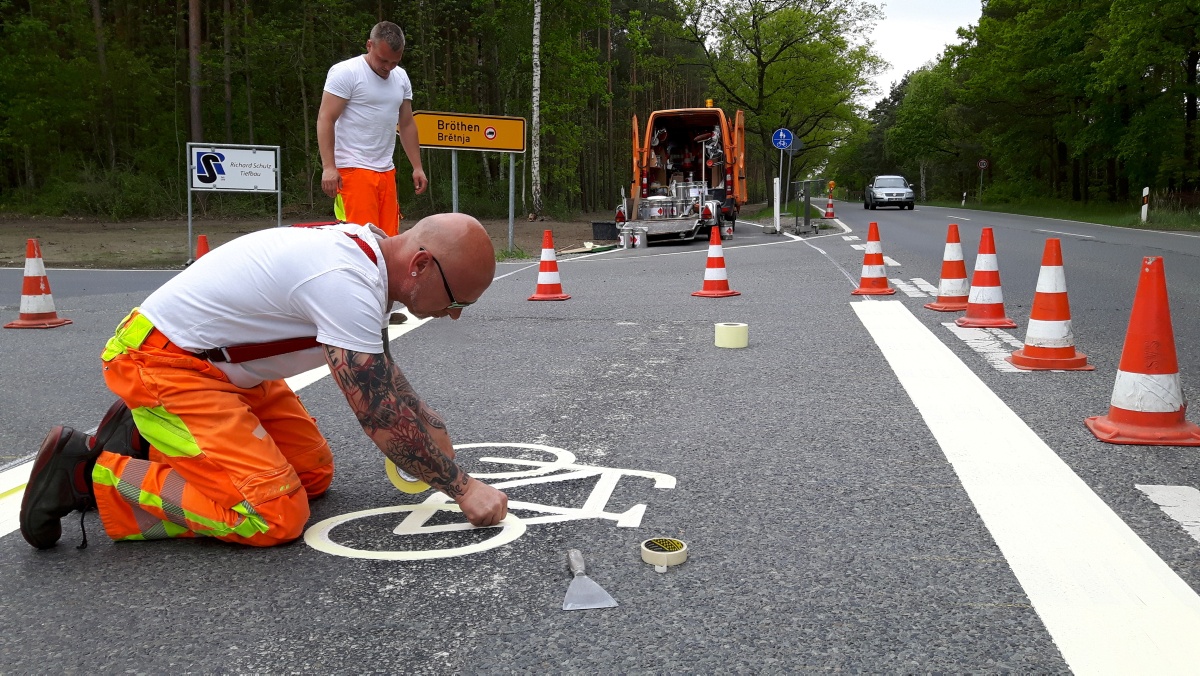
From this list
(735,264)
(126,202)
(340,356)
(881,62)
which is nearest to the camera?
(340,356)

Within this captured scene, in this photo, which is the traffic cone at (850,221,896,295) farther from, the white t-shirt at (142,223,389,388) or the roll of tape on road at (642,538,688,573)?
the white t-shirt at (142,223,389,388)

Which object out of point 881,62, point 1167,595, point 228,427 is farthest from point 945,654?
point 881,62

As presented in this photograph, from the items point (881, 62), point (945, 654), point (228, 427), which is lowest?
point (945, 654)

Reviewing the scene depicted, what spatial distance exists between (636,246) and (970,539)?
1688 cm

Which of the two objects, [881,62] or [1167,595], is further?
[881,62]

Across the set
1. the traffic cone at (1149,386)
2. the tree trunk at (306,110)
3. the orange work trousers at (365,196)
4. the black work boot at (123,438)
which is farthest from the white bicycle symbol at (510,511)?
the tree trunk at (306,110)

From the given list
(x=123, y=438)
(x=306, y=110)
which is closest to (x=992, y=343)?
(x=123, y=438)

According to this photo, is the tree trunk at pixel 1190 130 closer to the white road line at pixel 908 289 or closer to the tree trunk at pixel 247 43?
the white road line at pixel 908 289

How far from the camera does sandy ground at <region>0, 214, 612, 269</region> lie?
51.4 feet

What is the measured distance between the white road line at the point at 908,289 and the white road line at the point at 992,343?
76.8 inches

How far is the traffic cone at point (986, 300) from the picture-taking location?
6.98 meters

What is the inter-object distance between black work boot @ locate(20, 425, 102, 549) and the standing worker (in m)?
3.94

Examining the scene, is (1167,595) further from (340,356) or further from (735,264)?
(735,264)

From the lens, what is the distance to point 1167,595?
8.00 ft
